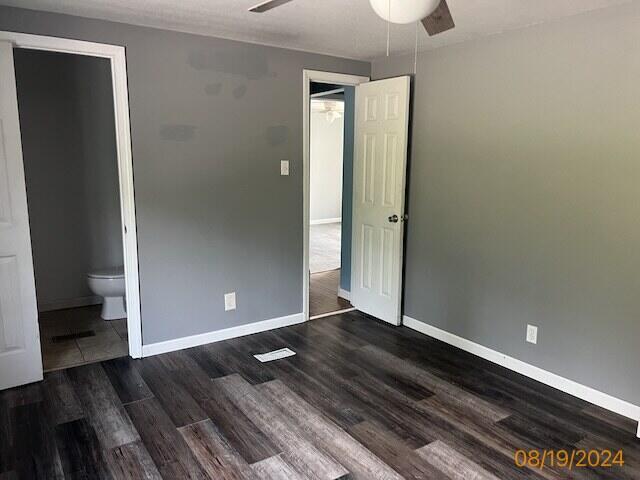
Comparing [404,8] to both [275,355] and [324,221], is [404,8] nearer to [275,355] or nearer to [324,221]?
[275,355]

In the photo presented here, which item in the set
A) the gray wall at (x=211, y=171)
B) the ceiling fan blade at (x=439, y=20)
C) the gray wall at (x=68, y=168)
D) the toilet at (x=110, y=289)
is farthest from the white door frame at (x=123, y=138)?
the ceiling fan blade at (x=439, y=20)

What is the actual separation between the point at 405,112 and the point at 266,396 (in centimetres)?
234

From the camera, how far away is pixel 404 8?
157 cm

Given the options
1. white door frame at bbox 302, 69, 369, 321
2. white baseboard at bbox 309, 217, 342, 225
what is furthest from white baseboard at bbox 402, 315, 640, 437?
white baseboard at bbox 309, 217, 342, 225

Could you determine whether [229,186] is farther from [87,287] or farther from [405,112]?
[87,287]

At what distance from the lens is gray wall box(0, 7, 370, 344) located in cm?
322

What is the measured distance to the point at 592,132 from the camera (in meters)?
2.72

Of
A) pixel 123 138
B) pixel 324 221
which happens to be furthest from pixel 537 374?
pixel 324 221

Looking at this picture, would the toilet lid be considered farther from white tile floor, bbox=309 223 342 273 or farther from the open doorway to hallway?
white tile floor, bbox=309 223 342 273

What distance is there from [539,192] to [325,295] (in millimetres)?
2523

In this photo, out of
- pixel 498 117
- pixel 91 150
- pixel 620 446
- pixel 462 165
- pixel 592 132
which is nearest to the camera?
pixel 620 446

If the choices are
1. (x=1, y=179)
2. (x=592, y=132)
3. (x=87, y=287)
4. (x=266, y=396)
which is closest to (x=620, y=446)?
(x=592, y=132)

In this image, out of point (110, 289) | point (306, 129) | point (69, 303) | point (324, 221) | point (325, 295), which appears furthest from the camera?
point (324, 221)

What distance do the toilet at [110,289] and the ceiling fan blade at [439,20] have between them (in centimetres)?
315
